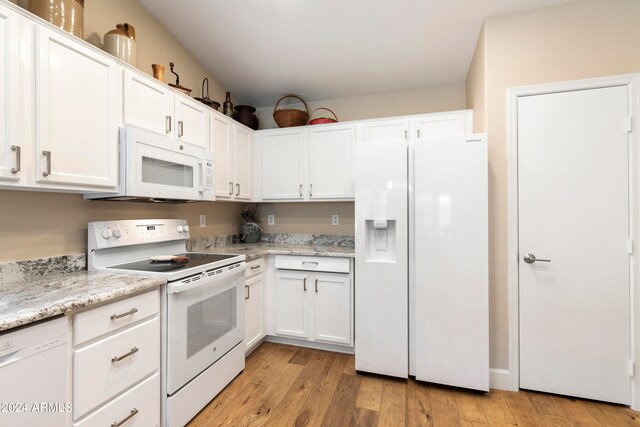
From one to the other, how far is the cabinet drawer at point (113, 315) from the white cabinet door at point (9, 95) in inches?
27.1

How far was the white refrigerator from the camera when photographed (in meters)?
2.06

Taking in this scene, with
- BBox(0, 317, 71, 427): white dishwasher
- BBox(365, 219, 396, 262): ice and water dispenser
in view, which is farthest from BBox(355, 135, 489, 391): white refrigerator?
BBox(0, 317, 71, 427): white dishwasher

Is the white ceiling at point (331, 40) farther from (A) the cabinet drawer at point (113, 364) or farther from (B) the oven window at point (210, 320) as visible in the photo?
(A) the cabinet drawer at point (113, 364)

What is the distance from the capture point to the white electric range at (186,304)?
5.51 feet

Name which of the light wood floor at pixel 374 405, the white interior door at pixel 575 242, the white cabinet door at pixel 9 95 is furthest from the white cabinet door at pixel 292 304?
the white cabinet door at pixel 9 95

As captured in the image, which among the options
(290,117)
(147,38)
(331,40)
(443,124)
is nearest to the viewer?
(147,38)

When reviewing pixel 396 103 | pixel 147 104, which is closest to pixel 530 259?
pixel 396 103

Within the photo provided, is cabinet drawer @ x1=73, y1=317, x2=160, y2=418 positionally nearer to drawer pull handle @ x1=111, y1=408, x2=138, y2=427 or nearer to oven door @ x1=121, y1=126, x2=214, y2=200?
drawer pull handle @ x1=111, y1=408, x2=138, y2=427

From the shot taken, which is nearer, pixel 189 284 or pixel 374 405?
pixel 189 284

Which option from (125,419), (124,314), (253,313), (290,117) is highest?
(290,117)

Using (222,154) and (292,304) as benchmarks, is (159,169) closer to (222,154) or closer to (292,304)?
(222,154)

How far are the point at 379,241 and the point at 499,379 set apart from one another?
1.31 m

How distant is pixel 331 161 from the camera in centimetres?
304

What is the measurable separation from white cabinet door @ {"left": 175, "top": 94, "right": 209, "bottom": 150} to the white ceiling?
69 cm
